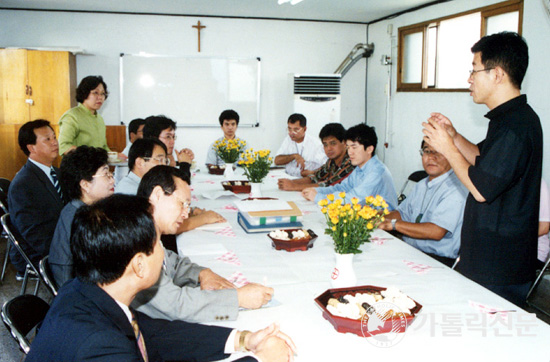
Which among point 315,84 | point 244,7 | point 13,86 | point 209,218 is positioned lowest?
point 209,218

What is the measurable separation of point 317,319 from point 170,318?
0.52 meters

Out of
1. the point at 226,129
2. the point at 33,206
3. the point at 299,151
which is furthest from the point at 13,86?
the point at 33,206

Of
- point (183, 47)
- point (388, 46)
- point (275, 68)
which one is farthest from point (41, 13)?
point (388, 46)

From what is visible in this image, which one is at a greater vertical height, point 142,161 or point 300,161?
point 142,161

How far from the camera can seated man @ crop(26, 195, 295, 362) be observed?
1031 millimetres

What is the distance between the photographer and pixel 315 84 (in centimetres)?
703

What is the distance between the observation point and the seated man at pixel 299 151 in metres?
5.17

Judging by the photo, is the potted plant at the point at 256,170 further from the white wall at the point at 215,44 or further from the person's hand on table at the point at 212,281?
the white wall at the point at 215,44

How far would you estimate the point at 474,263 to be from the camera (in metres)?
2.10

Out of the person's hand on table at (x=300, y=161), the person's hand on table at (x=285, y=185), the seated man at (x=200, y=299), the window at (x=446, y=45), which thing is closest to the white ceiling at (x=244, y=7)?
the window at (x=446, y=45)

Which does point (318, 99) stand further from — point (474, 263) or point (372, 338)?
point (372, 338)

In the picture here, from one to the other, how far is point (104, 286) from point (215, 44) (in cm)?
634

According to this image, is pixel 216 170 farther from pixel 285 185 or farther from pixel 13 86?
pixel 13 86

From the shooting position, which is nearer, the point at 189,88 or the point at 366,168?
the point at 366,168
